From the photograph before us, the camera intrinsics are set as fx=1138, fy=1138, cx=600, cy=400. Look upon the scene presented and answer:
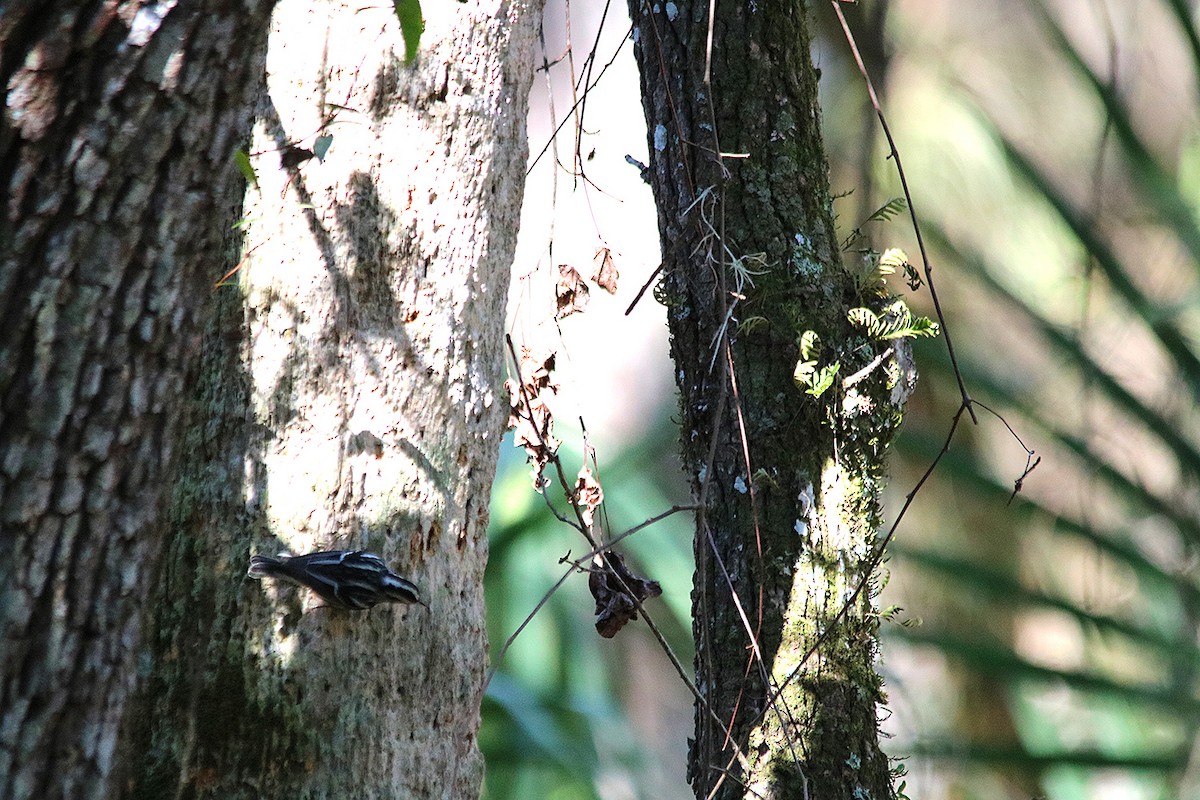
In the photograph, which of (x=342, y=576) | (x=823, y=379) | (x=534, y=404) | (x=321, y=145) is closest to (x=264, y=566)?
(x=342, y=576)

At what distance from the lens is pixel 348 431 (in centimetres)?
Answer: 151

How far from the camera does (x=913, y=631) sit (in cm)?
462

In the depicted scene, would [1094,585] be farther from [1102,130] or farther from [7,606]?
[7,606]

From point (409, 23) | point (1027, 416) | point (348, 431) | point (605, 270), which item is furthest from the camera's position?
point (1027, 416)

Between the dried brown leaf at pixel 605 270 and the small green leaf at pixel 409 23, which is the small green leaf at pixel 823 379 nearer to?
the dried brown leaf at pixel 605 270

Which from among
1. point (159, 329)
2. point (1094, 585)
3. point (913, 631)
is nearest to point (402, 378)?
point (159, 329)

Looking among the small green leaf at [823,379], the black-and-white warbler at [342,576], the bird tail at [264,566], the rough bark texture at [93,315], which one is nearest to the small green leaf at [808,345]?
the small green leaf at [823,379]

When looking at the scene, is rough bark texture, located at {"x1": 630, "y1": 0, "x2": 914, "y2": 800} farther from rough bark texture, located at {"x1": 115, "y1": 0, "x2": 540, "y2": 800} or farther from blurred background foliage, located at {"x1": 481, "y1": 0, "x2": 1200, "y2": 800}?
blurred background foliage, located at {"x1": 481, "y1": 0, "x2": 1200, "y2": 800}

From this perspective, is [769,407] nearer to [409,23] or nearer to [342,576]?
[342,576]

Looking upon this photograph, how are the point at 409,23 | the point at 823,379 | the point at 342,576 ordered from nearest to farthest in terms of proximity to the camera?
the point at 409,23 → the point at 342,576 → the point at 823,379

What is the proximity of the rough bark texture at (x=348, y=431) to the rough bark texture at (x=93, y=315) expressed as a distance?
1.60ft

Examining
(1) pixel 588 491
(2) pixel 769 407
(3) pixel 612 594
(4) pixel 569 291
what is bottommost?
(3) pixel 612 594

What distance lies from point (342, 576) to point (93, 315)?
57cm

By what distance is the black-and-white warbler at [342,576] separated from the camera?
1368mm
